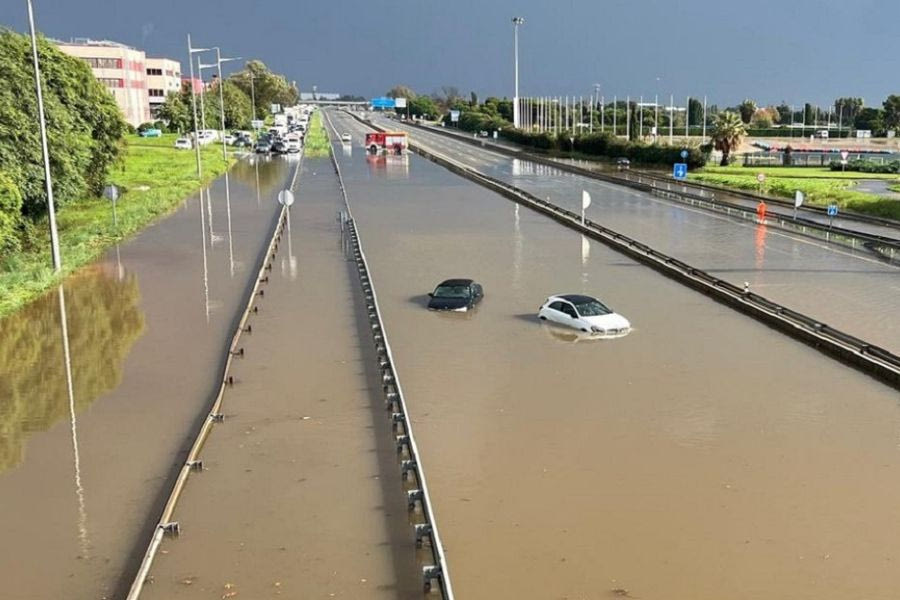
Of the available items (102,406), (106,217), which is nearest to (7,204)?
(102,406)

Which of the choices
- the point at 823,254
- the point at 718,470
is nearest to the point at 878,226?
the point at 823,254

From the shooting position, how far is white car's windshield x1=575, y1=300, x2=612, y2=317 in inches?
802

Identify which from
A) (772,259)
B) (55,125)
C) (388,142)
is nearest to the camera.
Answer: (772,259)

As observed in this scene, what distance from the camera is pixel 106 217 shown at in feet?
133

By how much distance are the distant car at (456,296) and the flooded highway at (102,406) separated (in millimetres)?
5085

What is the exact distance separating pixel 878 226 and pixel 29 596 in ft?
124

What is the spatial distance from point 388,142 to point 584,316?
70.1m

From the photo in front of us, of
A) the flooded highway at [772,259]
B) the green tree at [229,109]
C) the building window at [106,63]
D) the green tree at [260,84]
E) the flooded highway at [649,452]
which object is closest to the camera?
the flooded highway at [649,452]

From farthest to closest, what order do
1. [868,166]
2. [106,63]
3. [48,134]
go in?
[106,63] < [868,166] < [48,134]

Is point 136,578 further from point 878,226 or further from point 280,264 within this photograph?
point 878,226

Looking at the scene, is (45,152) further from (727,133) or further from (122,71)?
(122,71)

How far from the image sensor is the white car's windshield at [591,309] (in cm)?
2036

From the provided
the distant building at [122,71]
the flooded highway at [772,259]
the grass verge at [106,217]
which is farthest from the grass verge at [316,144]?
the flooded highway at [772,259]

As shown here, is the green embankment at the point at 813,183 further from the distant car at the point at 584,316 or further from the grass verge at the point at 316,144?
the grass verge at the point at 316,144
